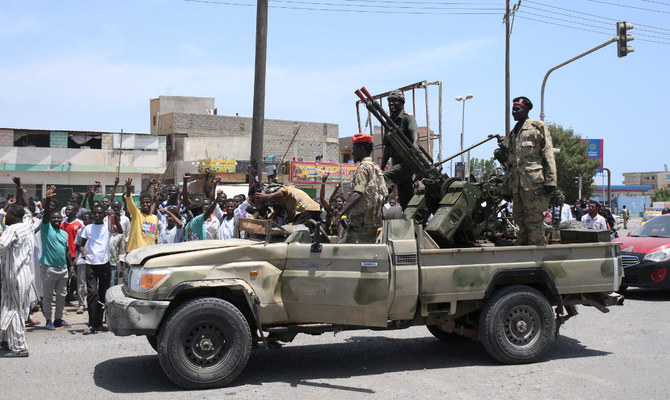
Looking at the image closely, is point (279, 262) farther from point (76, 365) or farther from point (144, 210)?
point (144, 210)

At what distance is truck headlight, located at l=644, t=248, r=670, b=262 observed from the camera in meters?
11.0

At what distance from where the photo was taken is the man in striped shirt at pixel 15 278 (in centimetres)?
716

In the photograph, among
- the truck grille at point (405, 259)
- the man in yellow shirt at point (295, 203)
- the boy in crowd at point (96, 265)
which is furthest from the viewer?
the boy in crowd at point (96, 265)

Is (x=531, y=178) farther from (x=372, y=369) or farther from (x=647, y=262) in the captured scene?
(x=647, y=262)

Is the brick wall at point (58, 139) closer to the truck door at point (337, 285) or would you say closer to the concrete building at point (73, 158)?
the concrete building at point (73, 158)

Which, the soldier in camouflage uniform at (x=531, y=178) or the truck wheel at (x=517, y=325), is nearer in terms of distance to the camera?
the truck wheel at (x=517, y=325)

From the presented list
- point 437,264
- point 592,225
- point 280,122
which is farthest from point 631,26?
point 280,122

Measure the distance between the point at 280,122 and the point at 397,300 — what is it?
135 feet

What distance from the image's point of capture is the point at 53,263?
883 cm

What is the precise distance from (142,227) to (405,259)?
4.76m

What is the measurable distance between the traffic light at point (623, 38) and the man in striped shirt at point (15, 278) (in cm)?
1677

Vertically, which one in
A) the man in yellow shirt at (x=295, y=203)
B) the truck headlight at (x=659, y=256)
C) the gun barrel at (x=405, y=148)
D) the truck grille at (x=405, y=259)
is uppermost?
the gun barrel at (x=405, y=148)

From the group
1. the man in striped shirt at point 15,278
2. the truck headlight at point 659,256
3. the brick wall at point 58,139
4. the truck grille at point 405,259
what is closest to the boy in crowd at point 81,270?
the man in striped shirt at point 15,278

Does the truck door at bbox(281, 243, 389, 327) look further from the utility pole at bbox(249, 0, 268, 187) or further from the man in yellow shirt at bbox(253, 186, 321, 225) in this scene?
the utility pole at bbox(249, 0, 268, 187)
